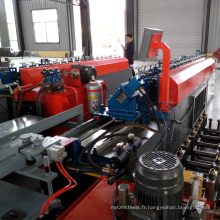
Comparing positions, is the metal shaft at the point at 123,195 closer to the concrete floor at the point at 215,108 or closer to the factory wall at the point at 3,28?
the concrete floor at the point at 215,108

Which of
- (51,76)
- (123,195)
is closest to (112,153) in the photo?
(123,195)

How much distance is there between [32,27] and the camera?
12.0 metres

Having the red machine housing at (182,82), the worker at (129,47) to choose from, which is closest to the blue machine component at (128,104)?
the red machine housing at (182,82)

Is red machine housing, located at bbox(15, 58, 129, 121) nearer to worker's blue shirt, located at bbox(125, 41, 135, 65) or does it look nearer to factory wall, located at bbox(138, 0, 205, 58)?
worker's blue shirt, located at bbox(125, 41, 135, 65)

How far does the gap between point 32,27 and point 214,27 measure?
8.72m

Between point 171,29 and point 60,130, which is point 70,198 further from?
point 171,29

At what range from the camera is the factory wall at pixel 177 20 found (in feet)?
28.5

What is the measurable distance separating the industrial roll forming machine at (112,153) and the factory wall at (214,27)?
5.97 m

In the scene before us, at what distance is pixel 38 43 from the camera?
12.0m

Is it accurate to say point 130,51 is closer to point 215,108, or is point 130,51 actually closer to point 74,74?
point 215,108

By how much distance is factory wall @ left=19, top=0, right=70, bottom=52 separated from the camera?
10.8 m

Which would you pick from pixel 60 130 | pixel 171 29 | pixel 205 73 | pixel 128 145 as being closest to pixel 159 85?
pixel 128 145

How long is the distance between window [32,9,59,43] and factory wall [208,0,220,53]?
690cm

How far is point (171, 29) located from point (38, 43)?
681 centimetres
